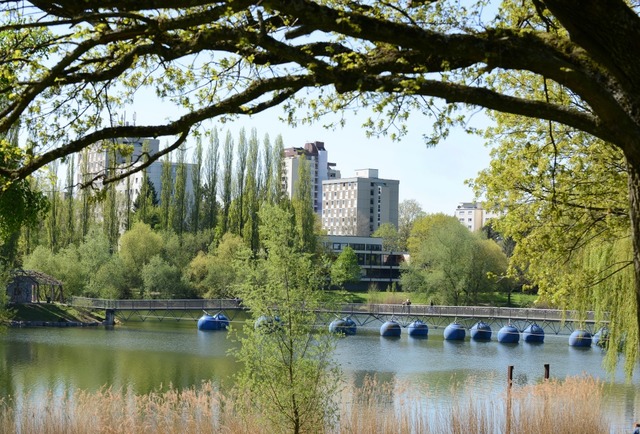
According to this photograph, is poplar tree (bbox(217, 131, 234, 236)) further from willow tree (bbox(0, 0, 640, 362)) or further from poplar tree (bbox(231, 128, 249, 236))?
willow tree (bbox(0, 0, 640, 362))

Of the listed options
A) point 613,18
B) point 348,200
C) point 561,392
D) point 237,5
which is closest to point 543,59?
point 613,18

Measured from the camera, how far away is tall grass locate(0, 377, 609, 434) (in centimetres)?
998

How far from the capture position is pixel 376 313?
152 feet

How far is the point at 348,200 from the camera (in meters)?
134

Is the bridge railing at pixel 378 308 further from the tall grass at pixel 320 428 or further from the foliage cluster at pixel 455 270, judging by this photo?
the tall grass at pixel 320 428

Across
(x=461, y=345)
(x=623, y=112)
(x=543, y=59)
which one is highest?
(x=543, y=59)

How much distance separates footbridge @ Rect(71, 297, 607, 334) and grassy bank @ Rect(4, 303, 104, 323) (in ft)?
1.76

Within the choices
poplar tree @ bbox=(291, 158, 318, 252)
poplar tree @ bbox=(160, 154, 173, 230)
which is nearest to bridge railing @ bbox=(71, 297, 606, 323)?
poplar tree @ bbox=(291, 158, 318, 252)

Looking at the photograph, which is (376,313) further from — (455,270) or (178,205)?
(178,205)

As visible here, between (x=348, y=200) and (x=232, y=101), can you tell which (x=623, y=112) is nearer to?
(x=232, y=101)

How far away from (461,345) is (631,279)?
23.9 meters

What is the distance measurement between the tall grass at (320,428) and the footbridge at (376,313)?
29.6m

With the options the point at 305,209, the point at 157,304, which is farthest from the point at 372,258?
the point at 157,304

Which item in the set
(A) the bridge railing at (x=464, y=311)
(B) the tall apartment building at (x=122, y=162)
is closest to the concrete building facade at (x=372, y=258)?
(B) the tall apartment building at (x=122, y=162)
